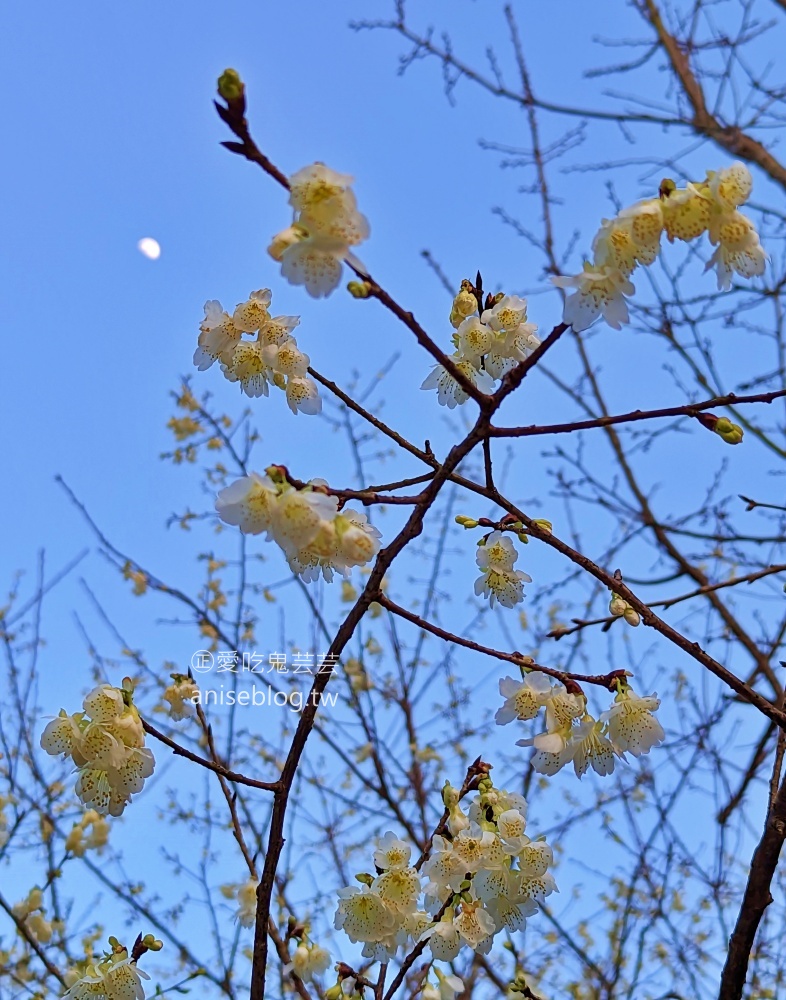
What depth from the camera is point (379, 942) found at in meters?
1.80

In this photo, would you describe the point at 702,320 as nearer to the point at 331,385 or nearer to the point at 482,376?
the point at 482,376

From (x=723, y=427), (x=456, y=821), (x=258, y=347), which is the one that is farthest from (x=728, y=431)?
(x=258, y=347)

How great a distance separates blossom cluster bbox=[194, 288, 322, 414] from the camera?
204cm

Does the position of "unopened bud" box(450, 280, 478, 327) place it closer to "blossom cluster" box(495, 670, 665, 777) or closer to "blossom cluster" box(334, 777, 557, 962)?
"blossom cluster" box(495, 670, 665, 777)

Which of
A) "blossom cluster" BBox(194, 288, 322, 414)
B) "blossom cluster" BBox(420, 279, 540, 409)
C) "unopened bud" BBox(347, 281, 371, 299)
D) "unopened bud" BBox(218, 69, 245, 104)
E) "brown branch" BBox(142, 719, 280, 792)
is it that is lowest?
→ "brown branch" BBox(142, 719, 280, 792)

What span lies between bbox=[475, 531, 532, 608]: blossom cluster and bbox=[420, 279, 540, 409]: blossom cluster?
1.28 ft

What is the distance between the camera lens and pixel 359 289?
1.29 m

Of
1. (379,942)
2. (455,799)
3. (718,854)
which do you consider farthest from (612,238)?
(718,854)

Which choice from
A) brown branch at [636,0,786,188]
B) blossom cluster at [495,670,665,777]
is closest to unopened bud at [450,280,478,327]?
blossom cluster at [495,670,665,777]

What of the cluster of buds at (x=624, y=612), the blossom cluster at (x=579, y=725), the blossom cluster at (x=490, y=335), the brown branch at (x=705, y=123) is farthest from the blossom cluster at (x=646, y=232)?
the brown branch at (x=705, y=123)

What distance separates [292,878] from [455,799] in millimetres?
2701

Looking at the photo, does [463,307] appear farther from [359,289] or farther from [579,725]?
[579,725]

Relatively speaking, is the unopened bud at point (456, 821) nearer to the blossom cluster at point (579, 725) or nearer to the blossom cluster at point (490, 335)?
the blossom cluster at point (579, 725)

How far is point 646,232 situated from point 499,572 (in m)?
0.90
